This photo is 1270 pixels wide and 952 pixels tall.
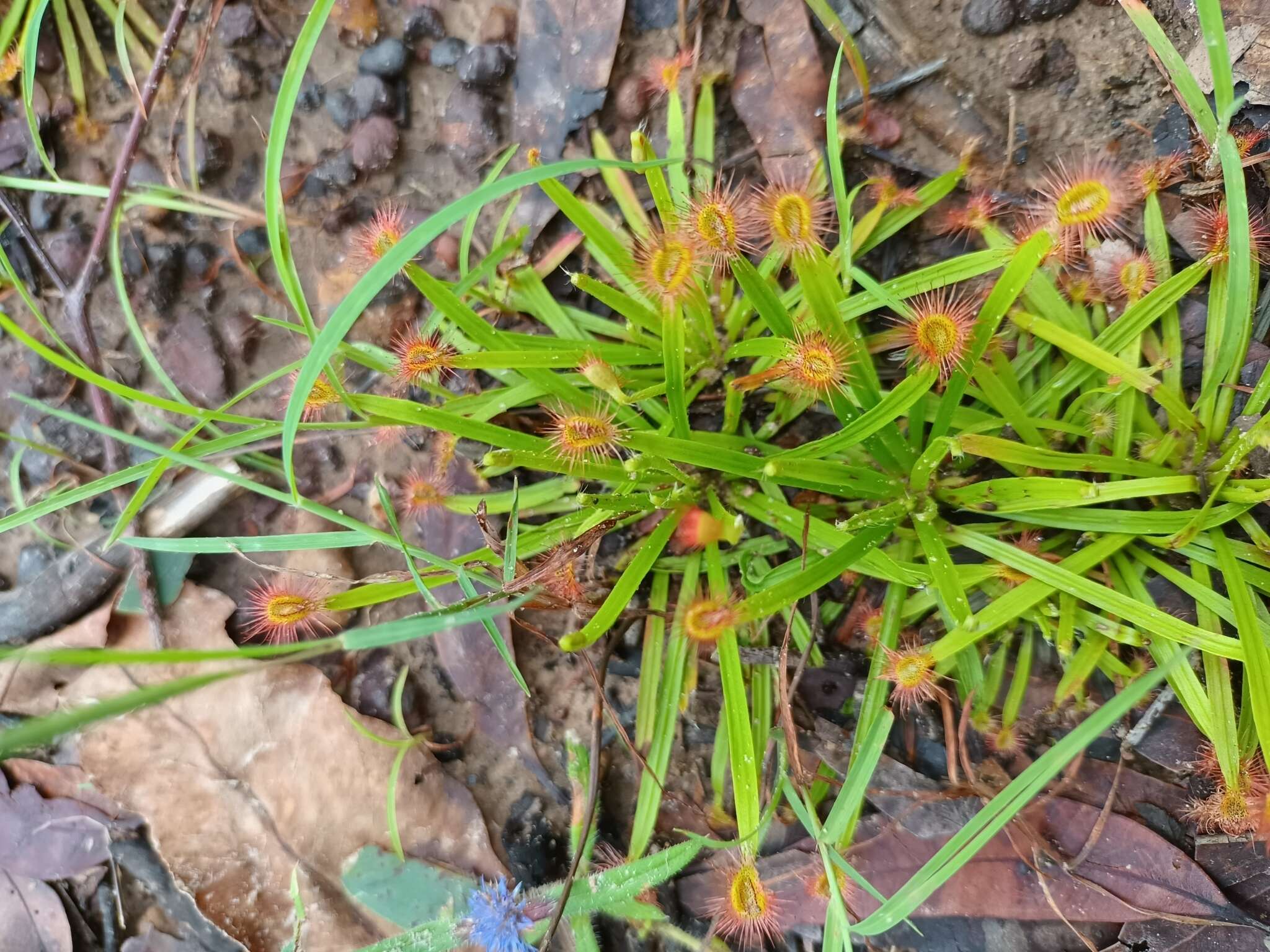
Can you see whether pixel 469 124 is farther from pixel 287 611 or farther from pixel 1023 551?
pixel 1023 551

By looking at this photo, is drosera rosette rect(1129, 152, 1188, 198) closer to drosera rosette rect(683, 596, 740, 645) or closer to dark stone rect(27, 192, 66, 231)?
drosera rosette rect(683, 596, 740, 645)

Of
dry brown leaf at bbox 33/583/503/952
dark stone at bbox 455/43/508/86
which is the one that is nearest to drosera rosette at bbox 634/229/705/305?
dark stone at bbox 455/43/508/86

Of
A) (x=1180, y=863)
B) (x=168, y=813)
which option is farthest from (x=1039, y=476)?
(x=168, y=813)

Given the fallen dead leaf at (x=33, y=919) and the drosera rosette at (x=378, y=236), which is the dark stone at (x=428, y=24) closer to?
the drosera rosette at (x=378, y=236)

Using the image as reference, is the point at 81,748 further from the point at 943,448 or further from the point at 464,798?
the point at 943,448

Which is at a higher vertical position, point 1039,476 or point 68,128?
point 68,128
